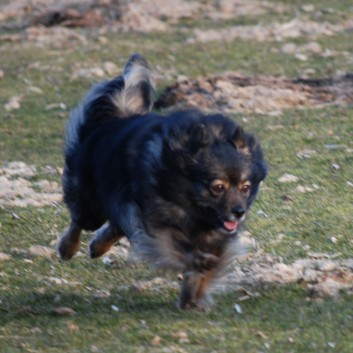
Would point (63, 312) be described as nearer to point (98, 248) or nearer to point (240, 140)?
point (98, 248)

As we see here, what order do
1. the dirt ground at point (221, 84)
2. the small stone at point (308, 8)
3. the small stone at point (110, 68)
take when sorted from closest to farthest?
the dirt ground at point (221, 84), the small stone at point (110, 68), the small stone at point (308, 8)

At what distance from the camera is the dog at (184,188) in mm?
6453

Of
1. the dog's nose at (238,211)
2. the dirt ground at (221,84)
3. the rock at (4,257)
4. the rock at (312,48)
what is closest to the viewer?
the dog's nose at (238,211)

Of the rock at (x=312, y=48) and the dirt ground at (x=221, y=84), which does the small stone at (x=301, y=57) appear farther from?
the rock at (x=312, y=48)

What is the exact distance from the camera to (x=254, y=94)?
41.8ft

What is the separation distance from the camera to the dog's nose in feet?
20.9

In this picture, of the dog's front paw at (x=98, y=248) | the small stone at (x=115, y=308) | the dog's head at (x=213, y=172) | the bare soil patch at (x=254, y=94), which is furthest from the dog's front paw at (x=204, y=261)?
the bare soil patch at (x=254, y=94)

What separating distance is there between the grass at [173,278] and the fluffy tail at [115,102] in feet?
3.11

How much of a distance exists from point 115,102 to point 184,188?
62.3 inches

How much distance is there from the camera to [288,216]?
880 cm

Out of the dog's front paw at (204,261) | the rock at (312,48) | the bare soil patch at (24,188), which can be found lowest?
the rock at (312,48)

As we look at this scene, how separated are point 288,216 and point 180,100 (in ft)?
13.2

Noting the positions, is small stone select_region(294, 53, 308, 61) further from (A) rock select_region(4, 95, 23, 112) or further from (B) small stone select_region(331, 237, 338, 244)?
(B) small stone select_region(331, 237, 338, 244)

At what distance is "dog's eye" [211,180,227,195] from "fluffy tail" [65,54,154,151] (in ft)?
5.27
